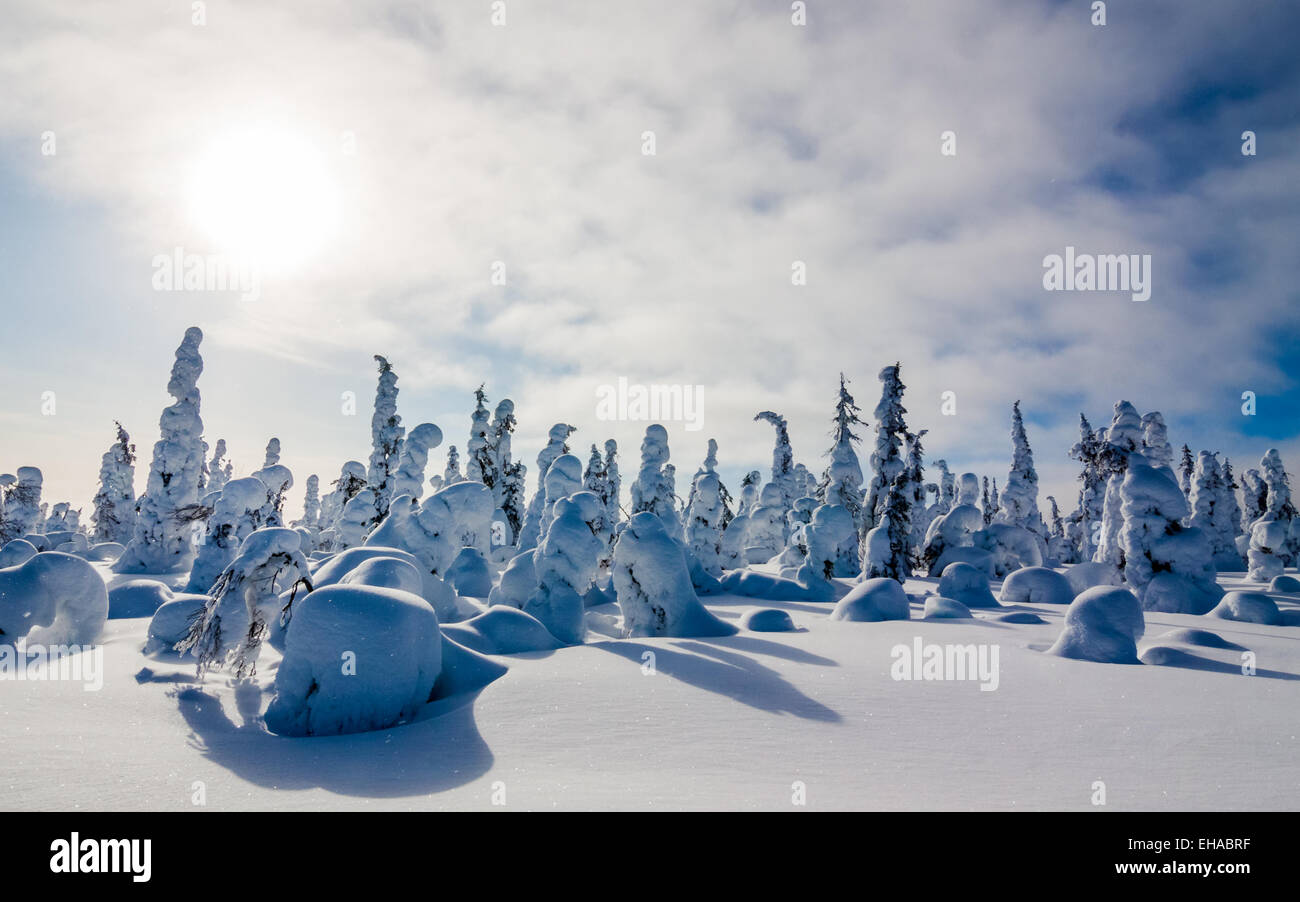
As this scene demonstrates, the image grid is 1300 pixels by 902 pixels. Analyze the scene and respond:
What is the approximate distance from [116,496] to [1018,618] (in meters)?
39.1

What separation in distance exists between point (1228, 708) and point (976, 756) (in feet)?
10.4

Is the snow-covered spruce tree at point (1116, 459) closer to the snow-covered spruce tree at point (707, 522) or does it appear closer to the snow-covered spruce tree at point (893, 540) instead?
the snow-covered spruce tree at point (893, 540)

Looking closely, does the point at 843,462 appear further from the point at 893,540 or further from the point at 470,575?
the point at 470,575

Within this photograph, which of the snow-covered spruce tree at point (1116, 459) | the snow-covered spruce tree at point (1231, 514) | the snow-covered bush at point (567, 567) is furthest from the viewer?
the snow-covered spruce tree at point (1231, 514)

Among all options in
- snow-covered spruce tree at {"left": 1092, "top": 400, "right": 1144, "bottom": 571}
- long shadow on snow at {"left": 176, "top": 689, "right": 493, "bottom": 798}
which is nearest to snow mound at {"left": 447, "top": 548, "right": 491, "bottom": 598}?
Result: long shadow on snow at {"left": 176, "top": 689, "right": 493, "bottom": 798}

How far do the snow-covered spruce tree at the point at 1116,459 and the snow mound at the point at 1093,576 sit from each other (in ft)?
0.68

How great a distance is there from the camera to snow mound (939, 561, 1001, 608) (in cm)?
1530

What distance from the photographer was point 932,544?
23.6m

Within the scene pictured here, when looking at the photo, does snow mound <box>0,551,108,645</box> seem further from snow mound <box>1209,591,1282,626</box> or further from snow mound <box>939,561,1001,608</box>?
snow mound <box>1209,591,1282,626</box>

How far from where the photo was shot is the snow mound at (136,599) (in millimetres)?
12617

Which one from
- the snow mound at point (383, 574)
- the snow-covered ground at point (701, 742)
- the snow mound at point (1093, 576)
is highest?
the snow mound at point (383, 574)

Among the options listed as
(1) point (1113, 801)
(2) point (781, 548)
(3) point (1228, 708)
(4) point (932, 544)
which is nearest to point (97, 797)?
(1) point (1113, 801)

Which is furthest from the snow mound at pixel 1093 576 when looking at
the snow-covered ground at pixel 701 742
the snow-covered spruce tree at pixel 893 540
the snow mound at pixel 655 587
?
the snow mound at pixel 655 587

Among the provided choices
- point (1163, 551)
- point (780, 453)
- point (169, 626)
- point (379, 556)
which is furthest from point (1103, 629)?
point (780, 453)
